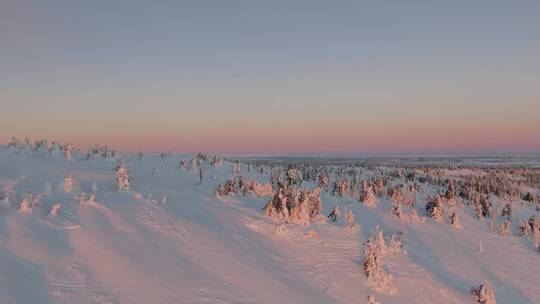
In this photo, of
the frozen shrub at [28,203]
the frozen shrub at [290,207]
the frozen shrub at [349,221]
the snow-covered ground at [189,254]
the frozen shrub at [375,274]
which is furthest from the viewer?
the frozen shrub at [349,221]

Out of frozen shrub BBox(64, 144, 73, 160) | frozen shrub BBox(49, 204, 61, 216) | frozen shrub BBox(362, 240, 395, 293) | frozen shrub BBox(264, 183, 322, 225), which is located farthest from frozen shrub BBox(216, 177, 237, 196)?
frozen shrub BBox(64, 144, 73, 160)

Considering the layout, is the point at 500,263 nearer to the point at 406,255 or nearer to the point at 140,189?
the point at 406,255

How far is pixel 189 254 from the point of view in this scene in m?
9.74

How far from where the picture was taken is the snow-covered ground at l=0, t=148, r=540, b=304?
7938mm

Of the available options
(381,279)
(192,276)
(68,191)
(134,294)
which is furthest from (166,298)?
(68,191)

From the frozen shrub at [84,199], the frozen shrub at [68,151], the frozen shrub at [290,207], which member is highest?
the frozen shrub at [68,151]

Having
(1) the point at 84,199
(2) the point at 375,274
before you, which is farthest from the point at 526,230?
(1) the point at 84,199

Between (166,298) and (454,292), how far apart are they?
24.3 feet

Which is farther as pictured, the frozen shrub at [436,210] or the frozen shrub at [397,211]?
the frozen shrub at [436,210]

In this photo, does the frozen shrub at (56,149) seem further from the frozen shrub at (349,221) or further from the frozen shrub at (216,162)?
the frozen shrub at (349,221)

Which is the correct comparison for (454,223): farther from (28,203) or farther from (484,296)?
(28,203)

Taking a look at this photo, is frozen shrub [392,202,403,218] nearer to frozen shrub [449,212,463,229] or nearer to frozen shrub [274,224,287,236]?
frozen shrub [449,212,463,229]

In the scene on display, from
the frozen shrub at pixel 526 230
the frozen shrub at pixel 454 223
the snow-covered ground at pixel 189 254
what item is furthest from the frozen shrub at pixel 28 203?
the frozen shrub at pixel 526 230

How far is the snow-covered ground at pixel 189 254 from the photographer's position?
313 inches
